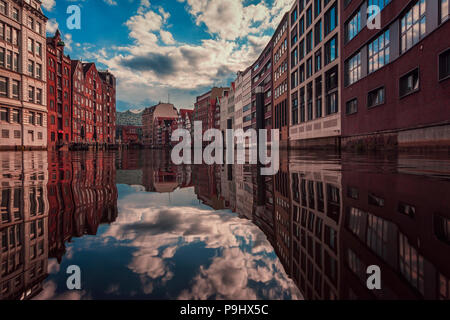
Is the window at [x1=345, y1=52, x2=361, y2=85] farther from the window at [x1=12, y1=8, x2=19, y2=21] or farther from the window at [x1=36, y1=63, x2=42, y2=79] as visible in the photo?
the window at [x1=36, y1=63, x2=42, y2=79]

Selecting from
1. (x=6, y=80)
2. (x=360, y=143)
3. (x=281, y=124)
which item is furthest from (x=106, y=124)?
(x=360, y=143)

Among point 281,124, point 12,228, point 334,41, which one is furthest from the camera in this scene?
point 281,124

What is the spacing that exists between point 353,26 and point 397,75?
8.38 metres

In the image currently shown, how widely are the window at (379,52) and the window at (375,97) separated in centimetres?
152

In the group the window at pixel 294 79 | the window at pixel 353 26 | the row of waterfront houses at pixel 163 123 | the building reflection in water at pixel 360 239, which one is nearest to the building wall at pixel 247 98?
the window at pixel 294 79

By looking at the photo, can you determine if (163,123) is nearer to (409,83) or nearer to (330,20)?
(330,20)

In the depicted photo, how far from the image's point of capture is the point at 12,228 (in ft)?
5.25

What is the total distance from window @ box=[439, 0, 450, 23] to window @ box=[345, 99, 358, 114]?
9.70 meters

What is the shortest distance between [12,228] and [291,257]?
1634 mm

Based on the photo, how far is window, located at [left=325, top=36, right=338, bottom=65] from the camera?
24984 millimetres

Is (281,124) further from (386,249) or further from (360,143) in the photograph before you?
(386,249)

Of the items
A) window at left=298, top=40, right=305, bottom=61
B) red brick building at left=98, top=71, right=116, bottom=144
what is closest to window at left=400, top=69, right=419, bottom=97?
window at left=298, top=40, right=305, bottom=61

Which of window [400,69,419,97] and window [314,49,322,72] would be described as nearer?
window [400,69,419,97]

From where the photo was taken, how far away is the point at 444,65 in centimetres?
1165
